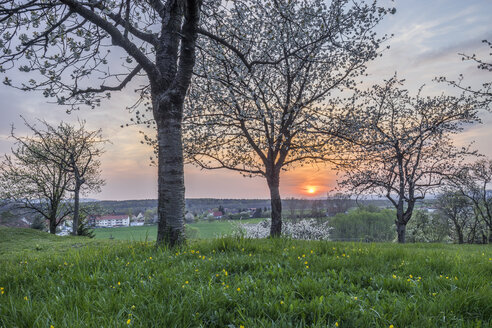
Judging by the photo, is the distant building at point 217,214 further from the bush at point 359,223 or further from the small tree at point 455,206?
the small tree at point 455,206

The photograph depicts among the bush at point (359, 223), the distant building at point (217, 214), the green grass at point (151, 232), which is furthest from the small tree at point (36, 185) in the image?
the bush at point (359, 223)

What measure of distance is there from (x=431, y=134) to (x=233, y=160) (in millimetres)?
14491

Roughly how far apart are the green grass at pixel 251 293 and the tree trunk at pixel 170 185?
1231 millimetres

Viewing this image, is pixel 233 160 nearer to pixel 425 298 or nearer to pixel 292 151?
pixel 292 151

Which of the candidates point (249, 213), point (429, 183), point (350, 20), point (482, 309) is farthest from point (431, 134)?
point (249, 213)

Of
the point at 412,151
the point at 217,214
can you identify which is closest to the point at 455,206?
the point at 412,151

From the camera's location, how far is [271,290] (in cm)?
317

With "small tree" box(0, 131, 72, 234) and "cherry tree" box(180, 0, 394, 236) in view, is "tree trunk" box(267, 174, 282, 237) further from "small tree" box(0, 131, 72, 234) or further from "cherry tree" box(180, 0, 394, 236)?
"small tree" box(0, 131, 72, 234)

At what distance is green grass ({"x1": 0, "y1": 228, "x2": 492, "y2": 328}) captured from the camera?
8.50 ft

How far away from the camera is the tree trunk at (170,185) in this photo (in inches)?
247

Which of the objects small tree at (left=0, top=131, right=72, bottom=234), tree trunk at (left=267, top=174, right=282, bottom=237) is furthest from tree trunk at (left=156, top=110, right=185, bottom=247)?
small tree at (left=0, top=131, right=72, bottom=234)

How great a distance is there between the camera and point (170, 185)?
638cm

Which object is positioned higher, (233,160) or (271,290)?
(233,160)

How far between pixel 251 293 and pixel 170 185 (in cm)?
397
